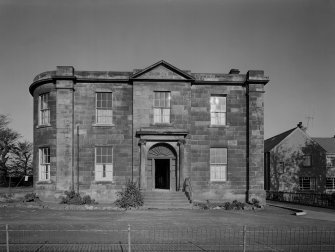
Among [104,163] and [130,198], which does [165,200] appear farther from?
[104,163]

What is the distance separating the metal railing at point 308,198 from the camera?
26.8m

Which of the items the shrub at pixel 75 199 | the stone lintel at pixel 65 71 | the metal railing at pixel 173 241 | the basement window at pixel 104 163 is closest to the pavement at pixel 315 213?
the metal railing at pixel 173 241

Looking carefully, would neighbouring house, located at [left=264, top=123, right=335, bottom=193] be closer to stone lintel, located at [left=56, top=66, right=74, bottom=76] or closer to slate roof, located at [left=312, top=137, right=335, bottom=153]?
slate roof, located at [left=312, top=137, right=335, bottom=153]

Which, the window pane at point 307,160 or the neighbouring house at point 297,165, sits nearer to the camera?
the neighbouring house at point 297,165

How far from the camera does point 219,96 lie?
25500mm

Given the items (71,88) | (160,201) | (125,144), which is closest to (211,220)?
(160,201)

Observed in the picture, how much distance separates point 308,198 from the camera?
2947 centimetres

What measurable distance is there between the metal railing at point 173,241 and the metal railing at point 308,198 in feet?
45.9

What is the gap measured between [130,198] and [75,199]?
3.51m

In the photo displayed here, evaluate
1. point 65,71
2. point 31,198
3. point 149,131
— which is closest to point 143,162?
point 149,131

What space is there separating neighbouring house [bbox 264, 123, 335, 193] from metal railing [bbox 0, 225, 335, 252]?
109ft

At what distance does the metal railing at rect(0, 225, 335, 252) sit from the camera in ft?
34.3

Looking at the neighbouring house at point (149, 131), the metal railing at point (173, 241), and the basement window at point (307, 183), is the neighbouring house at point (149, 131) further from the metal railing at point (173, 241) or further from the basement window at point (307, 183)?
the basement window at point (307, 183)

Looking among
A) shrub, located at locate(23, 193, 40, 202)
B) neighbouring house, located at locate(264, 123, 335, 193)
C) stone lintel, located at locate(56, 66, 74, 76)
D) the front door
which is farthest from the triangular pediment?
neighbouring house, located at locate(264, 123, 335, 193)
